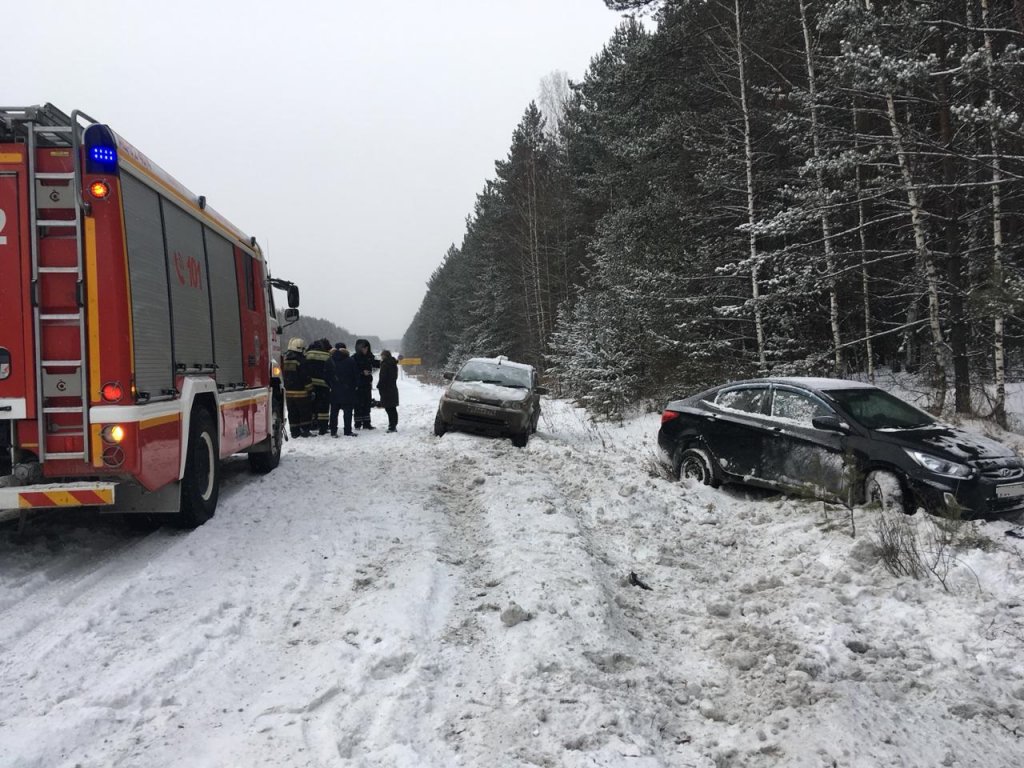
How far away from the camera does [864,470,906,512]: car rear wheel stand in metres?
5.93

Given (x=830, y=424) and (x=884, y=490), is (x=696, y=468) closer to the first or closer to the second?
(x=830, y=424)

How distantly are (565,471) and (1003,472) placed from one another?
15.9 feet

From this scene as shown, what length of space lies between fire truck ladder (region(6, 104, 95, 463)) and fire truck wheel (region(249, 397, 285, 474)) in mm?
4382

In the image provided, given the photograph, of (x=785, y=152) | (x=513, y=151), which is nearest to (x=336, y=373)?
(x=785, y=152)

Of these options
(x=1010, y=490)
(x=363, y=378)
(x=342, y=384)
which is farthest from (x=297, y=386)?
(x=1010, y=490)

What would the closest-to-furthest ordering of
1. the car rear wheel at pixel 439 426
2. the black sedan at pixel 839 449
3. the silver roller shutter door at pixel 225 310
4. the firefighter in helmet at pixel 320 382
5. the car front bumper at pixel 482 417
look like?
the black sedan at pixel 839 449
the silver roller shutter door at pixel 225 310
the car front bumper at pixel 482 417
the car rear wheel at pixel 439 426
the firefighter in helmet at pixel 320 382

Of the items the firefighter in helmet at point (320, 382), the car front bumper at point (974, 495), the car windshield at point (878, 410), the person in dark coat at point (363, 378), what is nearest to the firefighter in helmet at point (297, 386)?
the firefighter in helmet at point (320, 382)

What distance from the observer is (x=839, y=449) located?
21.4 feet

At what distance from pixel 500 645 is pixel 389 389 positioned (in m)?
11.3

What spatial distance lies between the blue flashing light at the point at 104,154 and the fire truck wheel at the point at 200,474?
2.30 m

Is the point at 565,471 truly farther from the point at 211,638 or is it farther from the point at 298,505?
the point at 211,638

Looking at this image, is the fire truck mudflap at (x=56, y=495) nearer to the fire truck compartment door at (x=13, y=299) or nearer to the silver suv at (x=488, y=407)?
the fire truck compartment door at (x=13, y=299)

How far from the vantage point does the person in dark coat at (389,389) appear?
46.9 ft

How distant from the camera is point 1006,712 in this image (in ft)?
9.77
